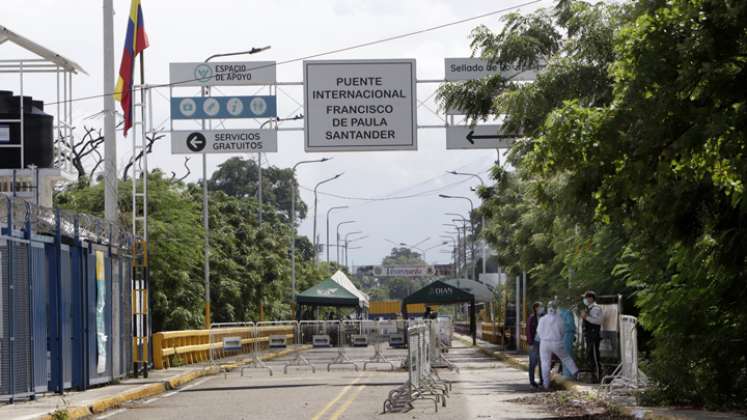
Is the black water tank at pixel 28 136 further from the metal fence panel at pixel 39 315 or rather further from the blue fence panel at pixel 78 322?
the metal fence panel at pixel 39 315

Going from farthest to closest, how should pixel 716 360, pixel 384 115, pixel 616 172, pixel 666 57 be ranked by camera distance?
pixel 384 115 < pixel 716 360 < pixel 616 172 < pixel 666 57

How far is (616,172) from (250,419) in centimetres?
690

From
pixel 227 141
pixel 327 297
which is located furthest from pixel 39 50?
pixel 327 297

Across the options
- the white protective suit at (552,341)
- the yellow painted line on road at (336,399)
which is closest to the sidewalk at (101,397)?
the yellow painted line on road at (336,399)

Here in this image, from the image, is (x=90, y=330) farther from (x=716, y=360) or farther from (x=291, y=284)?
(x=291, y=284)

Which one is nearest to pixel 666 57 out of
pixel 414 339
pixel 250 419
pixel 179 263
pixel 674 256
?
pixel 674 256

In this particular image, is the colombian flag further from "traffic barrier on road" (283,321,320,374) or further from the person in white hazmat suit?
the person in white hazmat suit

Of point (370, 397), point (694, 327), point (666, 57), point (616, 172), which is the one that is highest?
point (666, 57)

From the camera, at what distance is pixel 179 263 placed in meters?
37.2

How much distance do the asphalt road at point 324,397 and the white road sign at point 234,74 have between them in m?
8.03

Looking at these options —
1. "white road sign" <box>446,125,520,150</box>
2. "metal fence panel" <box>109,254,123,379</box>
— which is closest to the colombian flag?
"metal fence panel" <box>109,254,123,379</box>

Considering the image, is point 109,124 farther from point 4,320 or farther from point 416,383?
point 416,383

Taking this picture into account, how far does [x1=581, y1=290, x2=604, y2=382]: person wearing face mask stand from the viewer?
2398 cm

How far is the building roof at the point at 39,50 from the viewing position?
2984 cm
